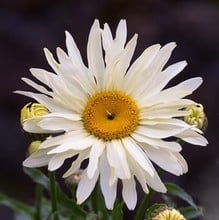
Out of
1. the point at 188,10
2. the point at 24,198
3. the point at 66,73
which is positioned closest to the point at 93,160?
the point at 66,73

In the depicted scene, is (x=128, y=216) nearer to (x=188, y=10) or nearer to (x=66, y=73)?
(x=188, y=10)

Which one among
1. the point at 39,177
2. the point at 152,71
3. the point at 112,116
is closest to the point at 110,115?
the point at 112,116

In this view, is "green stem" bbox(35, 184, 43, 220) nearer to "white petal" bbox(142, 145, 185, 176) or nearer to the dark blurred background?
"white petal" bbox(142, 145, 185, 176)

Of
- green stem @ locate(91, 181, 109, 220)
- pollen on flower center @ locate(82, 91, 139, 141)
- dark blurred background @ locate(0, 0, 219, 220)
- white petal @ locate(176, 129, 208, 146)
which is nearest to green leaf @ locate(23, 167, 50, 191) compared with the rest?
green stem @ locate(91, 181, 109, 220)

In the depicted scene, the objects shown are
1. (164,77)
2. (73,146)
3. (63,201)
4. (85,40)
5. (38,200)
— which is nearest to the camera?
(73,146)

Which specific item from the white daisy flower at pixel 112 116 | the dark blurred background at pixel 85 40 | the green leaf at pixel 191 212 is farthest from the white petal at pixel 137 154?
the dark blurred background at pixel 85 40

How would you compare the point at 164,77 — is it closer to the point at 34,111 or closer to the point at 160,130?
the point at 160,130

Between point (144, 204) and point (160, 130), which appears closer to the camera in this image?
point (160, 130)
